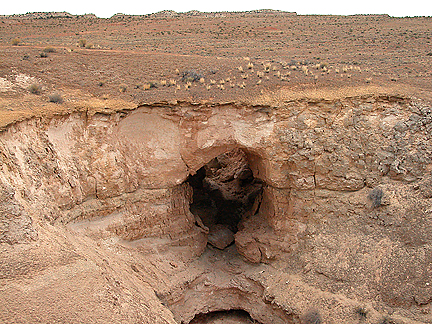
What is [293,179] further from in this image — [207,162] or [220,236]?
[220,236]

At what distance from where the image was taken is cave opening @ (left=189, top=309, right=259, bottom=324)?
16.1m

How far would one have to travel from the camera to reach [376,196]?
14031 mm

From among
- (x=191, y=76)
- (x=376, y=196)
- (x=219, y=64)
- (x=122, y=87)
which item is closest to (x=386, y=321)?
(x=376, y=196)

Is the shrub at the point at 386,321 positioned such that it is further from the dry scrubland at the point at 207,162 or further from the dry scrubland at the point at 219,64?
the dry scrubland at the point at 219,64

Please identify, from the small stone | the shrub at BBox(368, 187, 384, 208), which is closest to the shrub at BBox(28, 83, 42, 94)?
the small stone

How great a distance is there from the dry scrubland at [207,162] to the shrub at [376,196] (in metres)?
0.06

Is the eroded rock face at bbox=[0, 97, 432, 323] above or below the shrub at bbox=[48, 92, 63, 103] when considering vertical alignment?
below

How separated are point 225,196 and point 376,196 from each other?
8387mm

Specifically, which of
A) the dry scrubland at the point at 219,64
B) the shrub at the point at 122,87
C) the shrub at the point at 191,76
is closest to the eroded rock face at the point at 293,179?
the dry scrubland at the point at 219,64

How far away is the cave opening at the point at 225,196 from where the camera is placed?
18.7 meters

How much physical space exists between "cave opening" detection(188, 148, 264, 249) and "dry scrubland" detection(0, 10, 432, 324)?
255mm

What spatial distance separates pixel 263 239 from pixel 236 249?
215 centimetres

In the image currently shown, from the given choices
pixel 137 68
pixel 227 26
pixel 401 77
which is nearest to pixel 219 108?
pixel 137 68

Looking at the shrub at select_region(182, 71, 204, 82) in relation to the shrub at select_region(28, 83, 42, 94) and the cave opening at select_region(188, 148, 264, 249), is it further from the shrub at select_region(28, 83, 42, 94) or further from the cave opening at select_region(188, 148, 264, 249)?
the shrub at select_region(28, 83, 42, 94)
